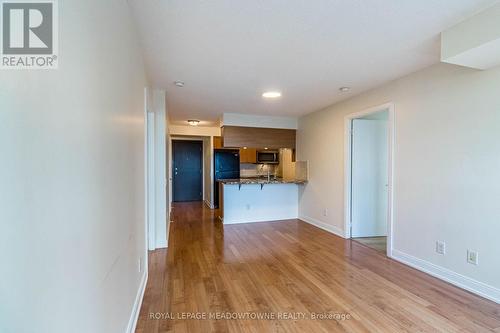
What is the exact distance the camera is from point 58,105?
75 cm

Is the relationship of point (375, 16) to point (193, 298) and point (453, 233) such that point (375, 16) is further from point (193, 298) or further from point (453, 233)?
point (193, 298)

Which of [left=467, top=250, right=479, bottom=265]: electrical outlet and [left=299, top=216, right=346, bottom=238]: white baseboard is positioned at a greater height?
[left=467, top=250, right=479, bottom=265]: electrical outlet

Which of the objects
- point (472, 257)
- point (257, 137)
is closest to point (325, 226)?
point (257, 137)

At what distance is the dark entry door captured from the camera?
8.41m

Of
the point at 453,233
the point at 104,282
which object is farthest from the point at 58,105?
the point at 453,233

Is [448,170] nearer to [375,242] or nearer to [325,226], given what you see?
[375,242]

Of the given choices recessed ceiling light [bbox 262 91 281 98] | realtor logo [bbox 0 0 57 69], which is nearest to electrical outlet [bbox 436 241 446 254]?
recessed ceiling light [bbox 262 91 281 98]

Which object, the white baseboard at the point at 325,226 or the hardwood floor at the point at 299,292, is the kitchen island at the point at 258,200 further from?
the hardwood floor at the point at 299,292

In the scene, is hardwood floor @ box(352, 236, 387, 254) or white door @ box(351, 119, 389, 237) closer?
hardwood floor @ box(352, 236, 387, 254)

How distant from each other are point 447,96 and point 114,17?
123 inches

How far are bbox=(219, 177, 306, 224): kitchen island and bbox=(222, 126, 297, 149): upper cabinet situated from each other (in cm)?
81

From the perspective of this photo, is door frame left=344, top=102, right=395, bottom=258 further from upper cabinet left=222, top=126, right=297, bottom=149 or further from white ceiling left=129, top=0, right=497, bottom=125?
upper cabinet left=222, top=126, right=297, bottom=149

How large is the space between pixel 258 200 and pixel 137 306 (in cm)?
367

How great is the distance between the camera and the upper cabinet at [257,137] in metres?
5.37
